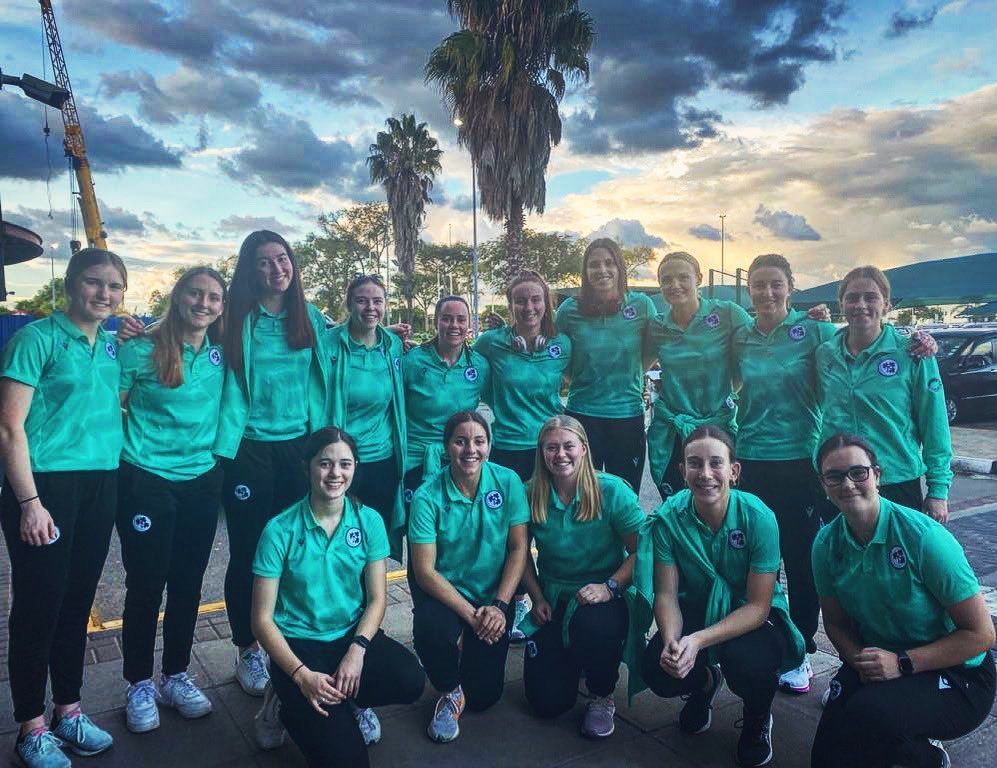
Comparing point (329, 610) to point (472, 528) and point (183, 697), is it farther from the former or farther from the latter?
point (183, 697)

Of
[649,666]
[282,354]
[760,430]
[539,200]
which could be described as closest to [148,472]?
[282,354]

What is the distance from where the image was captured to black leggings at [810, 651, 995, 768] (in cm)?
266

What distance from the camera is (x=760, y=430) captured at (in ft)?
12.6

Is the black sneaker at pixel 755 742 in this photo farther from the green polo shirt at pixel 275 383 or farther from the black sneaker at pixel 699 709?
the green polo shirt at pixel 275 383

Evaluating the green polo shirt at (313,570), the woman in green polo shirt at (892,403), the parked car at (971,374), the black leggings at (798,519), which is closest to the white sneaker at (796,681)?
the black leggings at (798,519)

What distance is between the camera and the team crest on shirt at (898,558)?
9.23 feet

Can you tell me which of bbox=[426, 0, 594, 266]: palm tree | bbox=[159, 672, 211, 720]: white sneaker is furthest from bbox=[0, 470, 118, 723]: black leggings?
bbox=[426, 0, 594, 266]: palm tree

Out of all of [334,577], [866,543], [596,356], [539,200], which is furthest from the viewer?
[539,200]

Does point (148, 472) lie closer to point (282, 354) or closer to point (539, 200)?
point (282, 354)

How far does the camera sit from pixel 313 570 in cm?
312

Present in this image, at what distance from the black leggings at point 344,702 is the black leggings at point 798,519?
1939 mm

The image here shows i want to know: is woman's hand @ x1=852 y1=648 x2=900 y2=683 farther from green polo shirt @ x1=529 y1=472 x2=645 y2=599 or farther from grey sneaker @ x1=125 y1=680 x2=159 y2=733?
grey sneaker @ x1=125 y1=680 x2=159 y2=733

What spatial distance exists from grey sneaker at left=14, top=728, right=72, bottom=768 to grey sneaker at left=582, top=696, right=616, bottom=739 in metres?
2.07

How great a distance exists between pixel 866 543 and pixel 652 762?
1.20 meters
